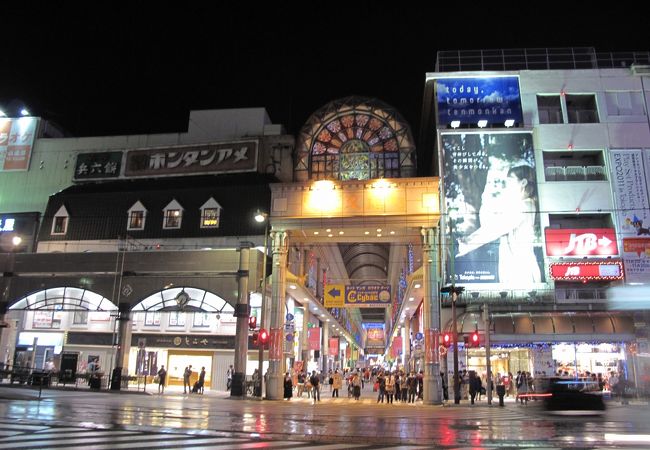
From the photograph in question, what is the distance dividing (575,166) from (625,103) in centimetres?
584

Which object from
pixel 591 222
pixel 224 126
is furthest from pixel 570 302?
pixel 224 126

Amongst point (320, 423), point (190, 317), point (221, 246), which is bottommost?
point (320, 423)

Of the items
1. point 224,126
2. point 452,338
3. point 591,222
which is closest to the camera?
point 452,338

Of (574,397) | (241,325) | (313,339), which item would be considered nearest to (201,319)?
(241,325)

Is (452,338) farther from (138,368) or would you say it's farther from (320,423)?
(138,368)

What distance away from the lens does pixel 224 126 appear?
43.4 m

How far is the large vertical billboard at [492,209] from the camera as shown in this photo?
32719 millimetres

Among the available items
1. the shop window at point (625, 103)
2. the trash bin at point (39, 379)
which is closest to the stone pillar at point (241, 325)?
the trash bin at point (39, 379)

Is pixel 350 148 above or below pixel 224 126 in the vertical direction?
below

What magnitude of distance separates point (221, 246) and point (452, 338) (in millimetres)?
16641

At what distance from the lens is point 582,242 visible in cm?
3281

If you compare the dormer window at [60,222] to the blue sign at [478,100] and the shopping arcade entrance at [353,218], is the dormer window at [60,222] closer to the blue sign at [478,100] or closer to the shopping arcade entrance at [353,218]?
the shopping arcade entrance at [353,218]

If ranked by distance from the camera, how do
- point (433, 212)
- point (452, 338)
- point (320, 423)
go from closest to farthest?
point (320, 423) < point (452, 338) < point (433, 212)

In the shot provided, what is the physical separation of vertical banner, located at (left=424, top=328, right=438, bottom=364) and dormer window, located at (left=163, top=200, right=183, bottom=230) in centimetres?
1878
